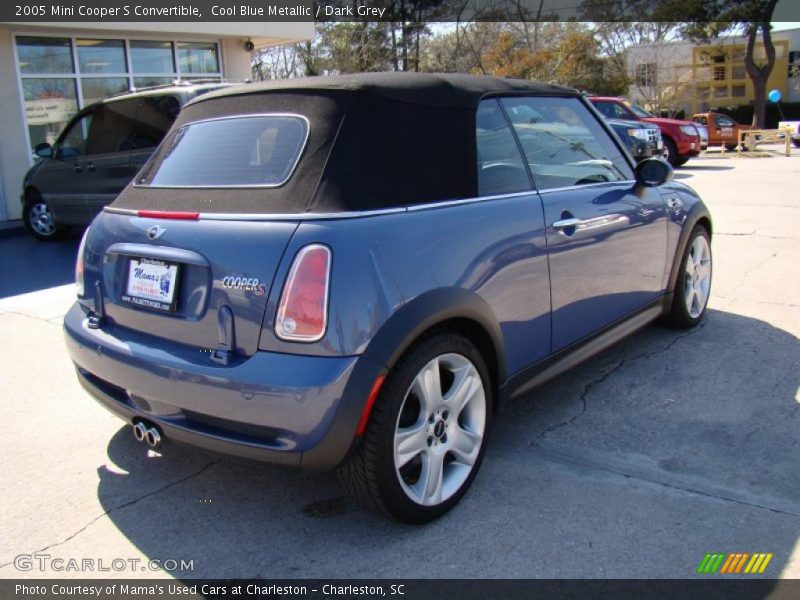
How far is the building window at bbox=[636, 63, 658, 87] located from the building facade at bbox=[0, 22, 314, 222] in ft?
110

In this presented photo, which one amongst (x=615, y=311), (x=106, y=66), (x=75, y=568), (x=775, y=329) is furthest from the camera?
(x=106, y=66)

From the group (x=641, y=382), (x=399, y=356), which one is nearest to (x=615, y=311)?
(x=641, y=382)

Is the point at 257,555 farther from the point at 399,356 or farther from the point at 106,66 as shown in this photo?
the point at 106,66

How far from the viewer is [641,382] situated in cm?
423

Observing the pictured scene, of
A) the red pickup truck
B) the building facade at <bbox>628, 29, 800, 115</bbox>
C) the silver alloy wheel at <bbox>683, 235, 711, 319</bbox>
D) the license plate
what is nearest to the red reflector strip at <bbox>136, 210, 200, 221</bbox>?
the license plate

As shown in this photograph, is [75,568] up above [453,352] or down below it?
below

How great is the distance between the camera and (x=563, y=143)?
388cm

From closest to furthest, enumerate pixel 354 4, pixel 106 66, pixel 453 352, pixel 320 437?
1. pixel 320 437
2. pixel 453 352
3. pixel 106 66
4. pixel 354 4

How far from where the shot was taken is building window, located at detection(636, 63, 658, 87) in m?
42.3

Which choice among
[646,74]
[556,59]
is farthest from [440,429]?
[646,74]

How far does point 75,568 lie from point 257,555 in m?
0.66

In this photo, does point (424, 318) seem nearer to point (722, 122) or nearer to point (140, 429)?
point (140, 429)

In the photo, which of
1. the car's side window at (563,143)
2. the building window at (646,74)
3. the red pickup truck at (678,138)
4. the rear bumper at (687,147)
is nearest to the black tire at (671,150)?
the red pickup truck at (678,138)

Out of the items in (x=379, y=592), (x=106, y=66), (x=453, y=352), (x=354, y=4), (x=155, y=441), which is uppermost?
(x=354, y=4)
